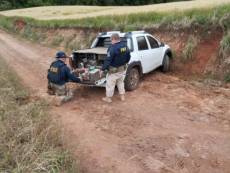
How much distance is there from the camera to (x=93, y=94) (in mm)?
9883

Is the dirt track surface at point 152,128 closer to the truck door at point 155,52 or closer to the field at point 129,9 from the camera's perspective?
the truck door at point 155,52

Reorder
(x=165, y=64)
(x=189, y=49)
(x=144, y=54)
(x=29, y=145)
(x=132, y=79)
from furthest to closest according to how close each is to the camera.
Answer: (x=189, y=49) < (x=165, y=64) < (x=144, y=54) < (x=132, y=79) < (x=29, y=145)

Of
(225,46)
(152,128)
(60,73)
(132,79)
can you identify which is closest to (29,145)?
(152,128)

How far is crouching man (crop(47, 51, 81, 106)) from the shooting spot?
28.9 ft

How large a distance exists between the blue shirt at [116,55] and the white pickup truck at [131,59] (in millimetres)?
544

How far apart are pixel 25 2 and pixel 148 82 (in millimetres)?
66636

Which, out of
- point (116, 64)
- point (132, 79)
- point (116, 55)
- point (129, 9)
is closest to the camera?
point (116, 55)

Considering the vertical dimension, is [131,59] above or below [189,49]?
above

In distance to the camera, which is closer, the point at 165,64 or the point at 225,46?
the point at 225,46

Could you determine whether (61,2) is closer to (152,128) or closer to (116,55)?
(116,55)

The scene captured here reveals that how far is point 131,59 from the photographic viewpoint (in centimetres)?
984

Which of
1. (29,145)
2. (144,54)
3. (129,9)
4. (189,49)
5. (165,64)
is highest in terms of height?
(129,9)

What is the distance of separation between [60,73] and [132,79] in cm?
228

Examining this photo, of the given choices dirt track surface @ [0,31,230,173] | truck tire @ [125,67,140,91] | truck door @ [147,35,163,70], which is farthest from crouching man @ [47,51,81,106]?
truck door @ [147,35,163,70]
